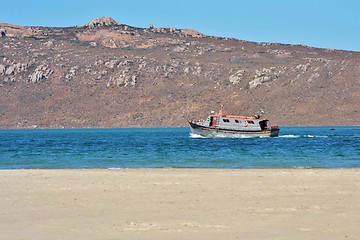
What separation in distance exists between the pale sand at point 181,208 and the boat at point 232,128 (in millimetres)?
63512

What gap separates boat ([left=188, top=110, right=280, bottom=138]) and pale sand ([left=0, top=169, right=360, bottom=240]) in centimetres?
6351

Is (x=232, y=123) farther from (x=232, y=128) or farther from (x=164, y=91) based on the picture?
(x=164, y=91)

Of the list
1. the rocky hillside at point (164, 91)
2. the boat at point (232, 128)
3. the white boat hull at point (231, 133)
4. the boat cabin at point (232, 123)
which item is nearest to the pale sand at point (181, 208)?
the white boat hull at point (231, 133)

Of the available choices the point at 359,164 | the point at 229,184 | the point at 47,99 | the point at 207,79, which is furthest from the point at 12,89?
the point at 229,184

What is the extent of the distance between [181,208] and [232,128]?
238ft

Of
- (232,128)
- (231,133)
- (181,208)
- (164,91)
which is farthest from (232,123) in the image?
(164,91)

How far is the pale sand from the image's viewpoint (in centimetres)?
1353

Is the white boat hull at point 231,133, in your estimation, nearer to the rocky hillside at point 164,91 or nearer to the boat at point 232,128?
the boat at point 232,128

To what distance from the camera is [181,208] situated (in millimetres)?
16562

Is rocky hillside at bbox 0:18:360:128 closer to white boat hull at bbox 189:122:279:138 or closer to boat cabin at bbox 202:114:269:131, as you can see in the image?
boat cabin at bbox 202:114:269:131

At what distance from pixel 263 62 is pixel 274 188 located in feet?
548

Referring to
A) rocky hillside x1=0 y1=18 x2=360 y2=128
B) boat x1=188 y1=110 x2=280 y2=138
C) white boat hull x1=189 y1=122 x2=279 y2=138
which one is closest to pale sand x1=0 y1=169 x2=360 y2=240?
white boat hull x1=189 y1=122 x2=279 y2=138

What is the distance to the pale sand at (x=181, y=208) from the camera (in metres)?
13.5

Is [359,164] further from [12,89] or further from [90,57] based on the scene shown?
[90,57]
